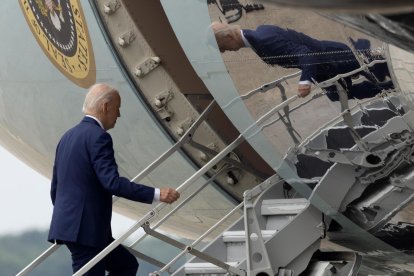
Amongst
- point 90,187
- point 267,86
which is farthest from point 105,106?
point 267,86

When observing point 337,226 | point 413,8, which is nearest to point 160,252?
point 337,226

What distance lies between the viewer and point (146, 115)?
280 inches

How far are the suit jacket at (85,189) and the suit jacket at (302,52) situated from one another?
806 mm

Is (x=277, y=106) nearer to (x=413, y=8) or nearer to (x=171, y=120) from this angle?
(x=171, y=120)

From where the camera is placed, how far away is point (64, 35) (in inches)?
277

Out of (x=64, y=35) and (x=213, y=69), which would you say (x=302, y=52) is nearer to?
(x=213, y=69)

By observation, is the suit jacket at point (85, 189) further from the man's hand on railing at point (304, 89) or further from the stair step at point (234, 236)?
the stair step at point (234, 236)

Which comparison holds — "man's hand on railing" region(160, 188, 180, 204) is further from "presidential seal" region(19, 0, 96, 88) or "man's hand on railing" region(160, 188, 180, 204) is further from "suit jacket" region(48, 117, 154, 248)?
"presidential seal" region(19, 0, 96, 88)

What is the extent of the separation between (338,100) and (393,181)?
478mm

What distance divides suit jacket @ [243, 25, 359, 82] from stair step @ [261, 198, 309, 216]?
3.55ft

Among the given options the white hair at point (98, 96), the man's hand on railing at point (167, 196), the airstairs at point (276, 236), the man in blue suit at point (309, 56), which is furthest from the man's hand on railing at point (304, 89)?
the white hair at point (98, 96)

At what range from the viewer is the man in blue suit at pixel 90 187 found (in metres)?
5.67

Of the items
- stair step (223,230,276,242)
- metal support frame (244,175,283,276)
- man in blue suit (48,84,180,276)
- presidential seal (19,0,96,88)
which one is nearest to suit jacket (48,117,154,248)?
man in blue suit (48,84,180,276)

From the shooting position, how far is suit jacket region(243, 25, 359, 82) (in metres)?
5.18
